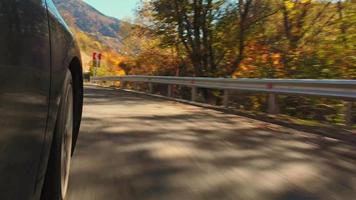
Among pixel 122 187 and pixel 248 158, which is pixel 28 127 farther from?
pixel 248 158

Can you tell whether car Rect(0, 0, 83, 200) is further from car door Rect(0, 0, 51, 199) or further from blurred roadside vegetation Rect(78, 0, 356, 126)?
blurred roadside vegetation Rect(78, 0, 356, 126)

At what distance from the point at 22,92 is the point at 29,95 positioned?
0.34ft

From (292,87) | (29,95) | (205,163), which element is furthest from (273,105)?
(29,95)

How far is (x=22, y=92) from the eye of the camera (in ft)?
5.82

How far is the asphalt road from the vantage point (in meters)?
3.81

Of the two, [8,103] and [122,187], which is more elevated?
[8,103]

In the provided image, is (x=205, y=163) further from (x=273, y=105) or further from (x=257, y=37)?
(x=257, y=37)

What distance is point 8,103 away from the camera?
1.60m

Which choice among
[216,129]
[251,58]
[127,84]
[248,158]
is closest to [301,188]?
[248,158]

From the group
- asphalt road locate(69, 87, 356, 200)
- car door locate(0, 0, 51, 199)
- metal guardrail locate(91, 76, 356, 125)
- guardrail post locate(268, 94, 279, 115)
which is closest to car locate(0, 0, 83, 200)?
car door locate(0, 0, 51, 199)

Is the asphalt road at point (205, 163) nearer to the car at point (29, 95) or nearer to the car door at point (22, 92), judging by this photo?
the car at point (29, 95)

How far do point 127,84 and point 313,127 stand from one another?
1909cm

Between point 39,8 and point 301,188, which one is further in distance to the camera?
point 301,188

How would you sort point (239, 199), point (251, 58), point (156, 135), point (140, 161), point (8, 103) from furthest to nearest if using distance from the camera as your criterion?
point (251, 58) < point (156, 135) < point (140, 161) < point (239, 199) < point (8, 103)
